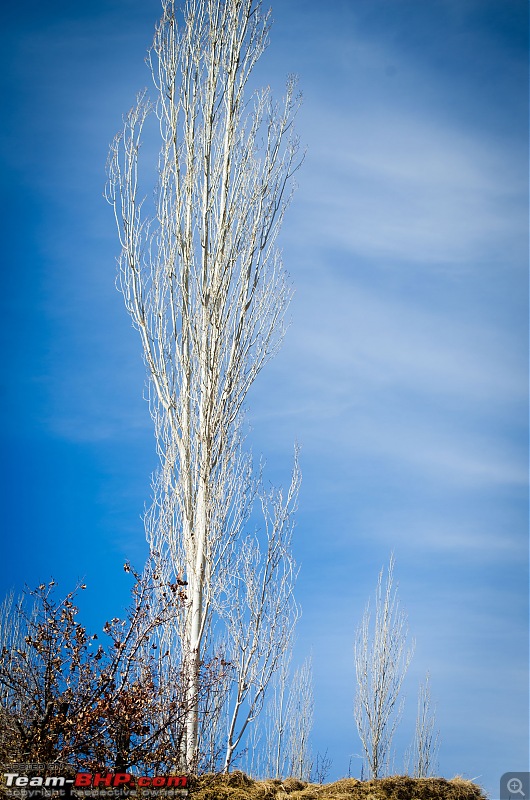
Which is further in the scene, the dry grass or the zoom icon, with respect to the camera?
the zoom icon

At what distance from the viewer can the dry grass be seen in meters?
5.75

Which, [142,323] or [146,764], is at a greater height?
[142,323]

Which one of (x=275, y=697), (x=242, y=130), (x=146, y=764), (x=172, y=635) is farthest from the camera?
(x=275, y=697)

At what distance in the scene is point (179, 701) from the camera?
5.73 meters

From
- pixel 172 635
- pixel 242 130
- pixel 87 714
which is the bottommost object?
pixel 87 714

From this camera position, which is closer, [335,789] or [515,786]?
[335,789]

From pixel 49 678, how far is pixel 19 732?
0.39 meters

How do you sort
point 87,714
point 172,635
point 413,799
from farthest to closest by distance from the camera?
point 172,635
point 413,799
point 87,714

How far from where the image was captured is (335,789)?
20.3 ft

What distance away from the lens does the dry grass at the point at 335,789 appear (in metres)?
5.75

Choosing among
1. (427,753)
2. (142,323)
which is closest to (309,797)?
(142,323)

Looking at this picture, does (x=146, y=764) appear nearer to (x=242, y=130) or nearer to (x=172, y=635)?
(x=172, y=635)

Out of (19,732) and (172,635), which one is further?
(172,635)

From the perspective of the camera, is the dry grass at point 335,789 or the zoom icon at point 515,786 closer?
the dry grass at point 335,789
